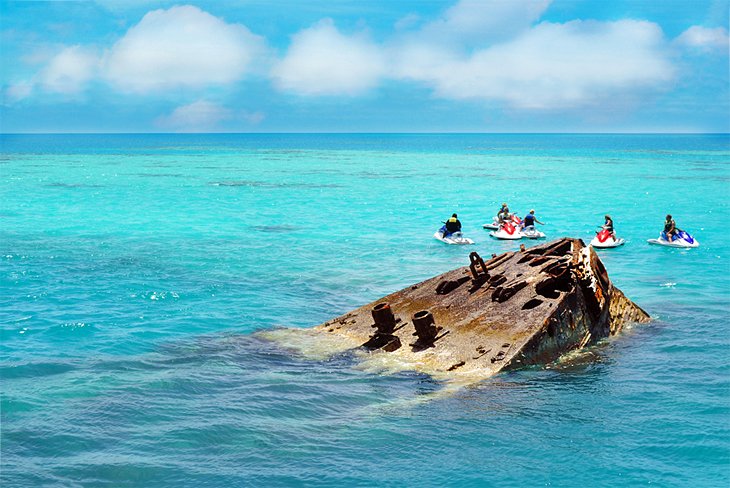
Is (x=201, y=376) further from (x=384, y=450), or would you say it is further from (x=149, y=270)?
(x=149, y=270)

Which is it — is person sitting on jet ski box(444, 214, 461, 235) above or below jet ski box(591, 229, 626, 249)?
above

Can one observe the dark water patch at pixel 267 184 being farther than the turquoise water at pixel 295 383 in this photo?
Yes

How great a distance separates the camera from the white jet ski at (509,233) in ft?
135

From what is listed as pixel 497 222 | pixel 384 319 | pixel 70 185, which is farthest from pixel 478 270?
pixel 70 185

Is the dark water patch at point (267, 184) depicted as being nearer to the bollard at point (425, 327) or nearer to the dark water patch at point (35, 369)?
the dark water patch at point (35, 369)

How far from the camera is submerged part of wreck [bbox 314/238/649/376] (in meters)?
15.8

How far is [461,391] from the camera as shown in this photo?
14.7 metres

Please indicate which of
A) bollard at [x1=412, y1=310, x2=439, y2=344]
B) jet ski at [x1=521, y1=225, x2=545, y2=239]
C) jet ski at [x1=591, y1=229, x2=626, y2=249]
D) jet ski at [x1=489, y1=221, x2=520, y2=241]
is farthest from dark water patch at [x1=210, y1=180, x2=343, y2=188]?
bollard at [x1=412, y1=310, x2=439, y2=344]

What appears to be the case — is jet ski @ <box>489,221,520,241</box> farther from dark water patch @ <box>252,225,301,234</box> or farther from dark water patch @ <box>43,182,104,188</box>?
dark water patch @ <box>43,182,104,188</box>

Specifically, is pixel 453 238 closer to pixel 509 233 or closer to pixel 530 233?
pixel 509 233

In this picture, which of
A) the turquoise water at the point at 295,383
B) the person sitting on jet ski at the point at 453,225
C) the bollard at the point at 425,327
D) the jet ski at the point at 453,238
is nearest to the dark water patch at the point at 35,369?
the turquoise water at the point at 295,383

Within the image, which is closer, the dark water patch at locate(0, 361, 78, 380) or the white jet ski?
the dark water patch at locate(0, 361, 78, 380)

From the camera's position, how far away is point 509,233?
41.2 meters

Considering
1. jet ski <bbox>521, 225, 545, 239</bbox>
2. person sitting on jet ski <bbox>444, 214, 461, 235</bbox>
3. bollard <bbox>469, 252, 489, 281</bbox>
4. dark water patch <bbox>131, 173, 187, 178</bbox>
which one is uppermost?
dark water patch <bbox>131, 173, 187, 178</bbox>
